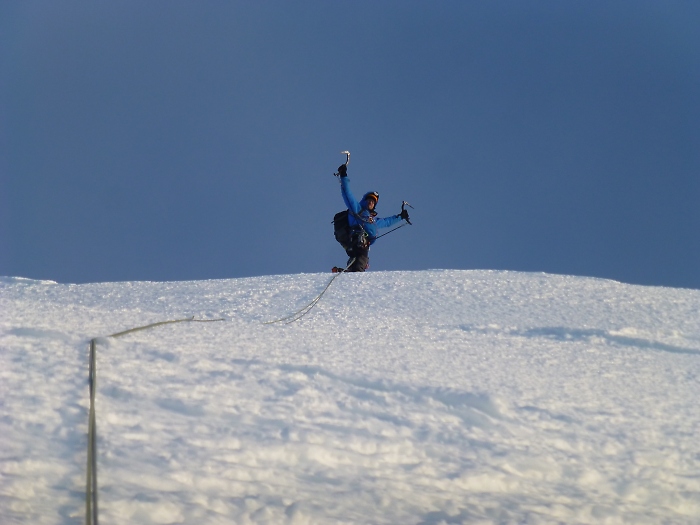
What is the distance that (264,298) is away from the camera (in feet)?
20.0

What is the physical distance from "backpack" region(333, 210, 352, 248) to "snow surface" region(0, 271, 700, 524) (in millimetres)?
3828

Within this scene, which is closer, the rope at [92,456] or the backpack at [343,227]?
the rope at [92,456]

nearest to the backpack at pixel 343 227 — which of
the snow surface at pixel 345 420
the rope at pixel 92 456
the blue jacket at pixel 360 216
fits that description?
the blue jacket at pixel 360 216

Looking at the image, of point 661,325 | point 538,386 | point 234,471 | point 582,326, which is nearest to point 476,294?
point 582,326

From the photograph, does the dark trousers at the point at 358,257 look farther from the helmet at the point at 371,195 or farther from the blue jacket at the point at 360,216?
the helmet at the point at 371,195

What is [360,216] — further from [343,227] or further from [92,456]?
[92,456]

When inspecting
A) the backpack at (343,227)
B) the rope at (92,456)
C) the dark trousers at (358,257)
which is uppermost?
the backpack at (343,227)

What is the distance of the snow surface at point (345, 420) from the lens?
2.36 meters

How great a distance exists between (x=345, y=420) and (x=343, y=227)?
6.13 m

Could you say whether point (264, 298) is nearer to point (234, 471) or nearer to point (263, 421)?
point (263, 421)

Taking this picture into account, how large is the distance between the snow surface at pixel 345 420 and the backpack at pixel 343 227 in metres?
3.83

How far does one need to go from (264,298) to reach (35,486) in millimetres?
3876

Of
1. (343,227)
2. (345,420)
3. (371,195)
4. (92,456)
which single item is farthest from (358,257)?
(92,456)

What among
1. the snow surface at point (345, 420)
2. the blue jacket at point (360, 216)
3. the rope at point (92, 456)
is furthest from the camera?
the blue jacket at point (360, 216)
